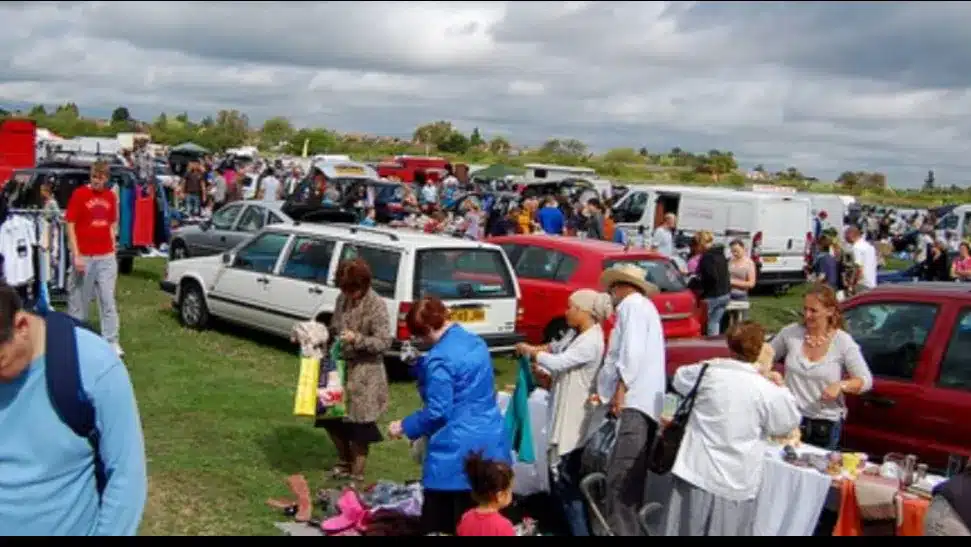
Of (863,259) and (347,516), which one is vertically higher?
(863,259)

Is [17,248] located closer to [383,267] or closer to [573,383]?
[383,267]

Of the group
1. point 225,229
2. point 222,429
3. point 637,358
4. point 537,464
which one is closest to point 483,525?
point 637,358

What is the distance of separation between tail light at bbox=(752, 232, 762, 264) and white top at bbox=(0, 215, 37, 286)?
14.2 metres

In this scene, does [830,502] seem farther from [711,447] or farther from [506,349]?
[506,349]

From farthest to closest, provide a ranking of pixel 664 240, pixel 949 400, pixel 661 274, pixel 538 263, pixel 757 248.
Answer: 1. pixel 757 248
2. pixel 664 240
3. pixel 538 263
4. pixel 661 274
5. pixel 949 400

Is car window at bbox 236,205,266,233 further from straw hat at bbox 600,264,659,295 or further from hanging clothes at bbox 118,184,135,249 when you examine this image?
straw hat at bbox 600,264,659,295

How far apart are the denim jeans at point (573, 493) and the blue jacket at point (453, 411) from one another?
0.95m

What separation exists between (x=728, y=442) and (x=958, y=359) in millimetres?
1897

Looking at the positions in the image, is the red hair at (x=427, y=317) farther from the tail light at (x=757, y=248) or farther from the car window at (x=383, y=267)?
the tail light at (x=757, y=248)

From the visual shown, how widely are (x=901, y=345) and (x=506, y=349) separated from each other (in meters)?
5.11

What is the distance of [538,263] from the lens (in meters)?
12.8

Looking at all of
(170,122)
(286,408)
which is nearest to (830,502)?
(286,408)

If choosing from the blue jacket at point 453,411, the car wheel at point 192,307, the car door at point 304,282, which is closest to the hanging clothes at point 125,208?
the car wheel at point 192,307

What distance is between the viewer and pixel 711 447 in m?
5.62
